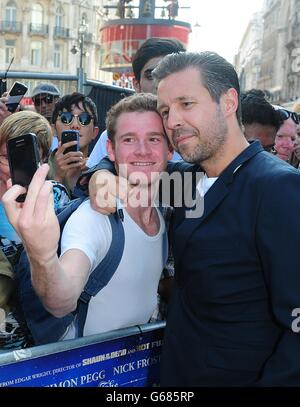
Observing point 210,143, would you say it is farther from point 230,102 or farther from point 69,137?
point 69,137

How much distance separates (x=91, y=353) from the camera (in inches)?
77.7

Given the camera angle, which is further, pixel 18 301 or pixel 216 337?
pixel 18 301

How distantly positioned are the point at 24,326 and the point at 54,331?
252mm

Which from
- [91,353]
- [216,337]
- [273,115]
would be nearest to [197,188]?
[216,337]

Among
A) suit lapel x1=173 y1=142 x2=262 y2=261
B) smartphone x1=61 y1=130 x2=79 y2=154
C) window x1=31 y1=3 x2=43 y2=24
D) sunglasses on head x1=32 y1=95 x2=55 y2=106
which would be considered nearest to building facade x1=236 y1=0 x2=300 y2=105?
window x1=31 y1=3 x2=43 y2=24

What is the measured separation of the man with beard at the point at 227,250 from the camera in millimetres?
1636

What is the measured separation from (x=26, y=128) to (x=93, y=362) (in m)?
1.49

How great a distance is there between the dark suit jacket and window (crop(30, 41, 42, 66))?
2397 inches

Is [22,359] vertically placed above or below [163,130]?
below

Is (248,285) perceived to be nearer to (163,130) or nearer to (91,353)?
(91,353)

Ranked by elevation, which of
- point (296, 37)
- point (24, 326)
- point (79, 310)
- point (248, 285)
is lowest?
point (24, 326)

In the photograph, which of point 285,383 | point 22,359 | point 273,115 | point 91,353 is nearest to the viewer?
point 285,383

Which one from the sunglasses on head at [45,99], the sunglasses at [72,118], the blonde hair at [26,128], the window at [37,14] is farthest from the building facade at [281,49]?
the blonde hair at [26,128]

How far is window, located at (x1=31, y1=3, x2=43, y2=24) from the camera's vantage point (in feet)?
196
